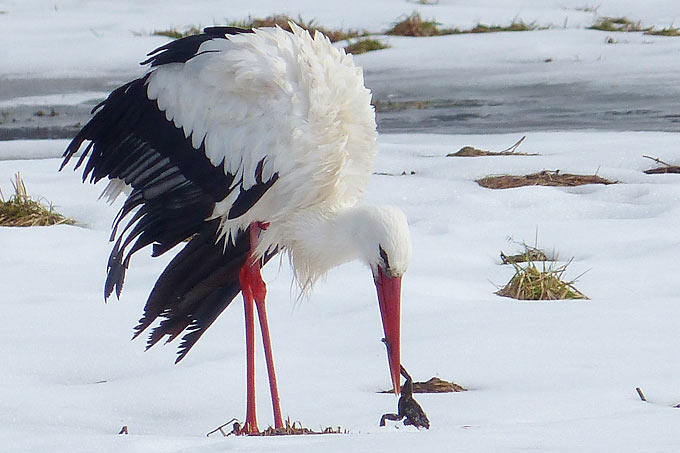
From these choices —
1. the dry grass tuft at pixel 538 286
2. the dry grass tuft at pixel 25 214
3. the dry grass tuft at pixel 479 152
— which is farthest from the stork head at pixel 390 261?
the dry grass tuft at pixel 479 152

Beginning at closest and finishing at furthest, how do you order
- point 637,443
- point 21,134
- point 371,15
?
point 637,443, point 21,134, point 371,15

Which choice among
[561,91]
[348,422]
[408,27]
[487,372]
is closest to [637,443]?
[348,422]

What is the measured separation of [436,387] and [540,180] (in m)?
3.94

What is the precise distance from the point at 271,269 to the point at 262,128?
1894 millimetres

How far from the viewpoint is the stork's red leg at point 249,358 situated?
15.1ft

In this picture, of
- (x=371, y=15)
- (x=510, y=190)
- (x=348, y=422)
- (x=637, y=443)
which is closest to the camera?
(x=637, y=443)

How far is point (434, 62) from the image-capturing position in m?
15.3

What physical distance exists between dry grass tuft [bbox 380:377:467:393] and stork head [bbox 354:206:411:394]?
0.87 feet

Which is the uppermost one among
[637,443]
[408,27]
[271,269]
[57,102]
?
[408,27]

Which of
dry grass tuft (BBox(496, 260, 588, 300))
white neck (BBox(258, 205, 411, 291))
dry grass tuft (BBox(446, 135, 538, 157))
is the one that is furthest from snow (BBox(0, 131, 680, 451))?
dry grass tuft (BBox(446, 135, 538, 157))

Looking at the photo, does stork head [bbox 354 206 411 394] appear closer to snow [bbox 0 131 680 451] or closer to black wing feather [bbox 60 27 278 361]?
snow [bbox 0 131 680 451]

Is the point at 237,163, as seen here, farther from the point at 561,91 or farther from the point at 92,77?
the point at 92,77

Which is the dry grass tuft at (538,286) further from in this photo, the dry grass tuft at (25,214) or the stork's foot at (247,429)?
the dry grass tuft at (25,214)

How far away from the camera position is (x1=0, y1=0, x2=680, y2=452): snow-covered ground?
3836 mm
